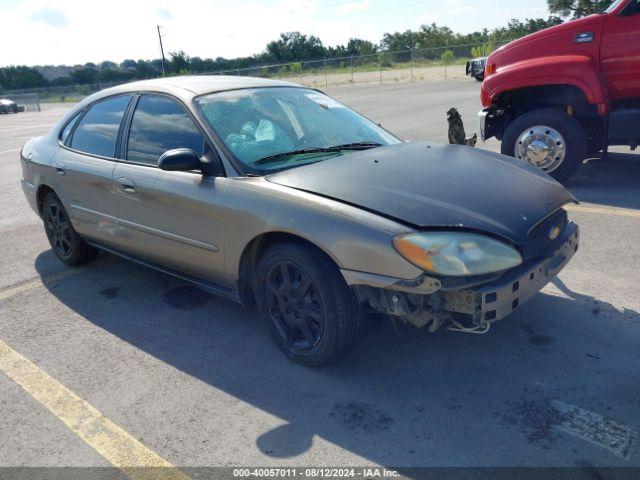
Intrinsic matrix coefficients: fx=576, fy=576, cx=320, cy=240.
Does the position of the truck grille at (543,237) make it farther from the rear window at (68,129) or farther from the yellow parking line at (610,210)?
the rear window at (68,129)

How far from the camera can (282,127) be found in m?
3.86

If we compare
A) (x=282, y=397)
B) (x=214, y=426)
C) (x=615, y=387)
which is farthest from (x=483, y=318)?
(x=214, y=426)

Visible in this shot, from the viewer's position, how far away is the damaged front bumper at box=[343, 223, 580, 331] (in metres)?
2.69

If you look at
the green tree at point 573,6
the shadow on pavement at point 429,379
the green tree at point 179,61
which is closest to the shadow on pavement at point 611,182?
the shadow on pavement at point 429,379

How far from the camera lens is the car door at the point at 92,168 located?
4.30 m

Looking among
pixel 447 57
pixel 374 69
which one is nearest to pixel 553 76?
pixel 447 57

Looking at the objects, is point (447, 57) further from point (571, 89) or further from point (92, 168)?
point (92, 168)

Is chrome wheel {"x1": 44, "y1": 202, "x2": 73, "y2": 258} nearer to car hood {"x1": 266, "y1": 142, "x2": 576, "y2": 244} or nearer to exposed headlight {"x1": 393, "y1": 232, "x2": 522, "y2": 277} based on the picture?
car hood {"x1": 266, "y1": 142, "x2": 576, "y2": 244}

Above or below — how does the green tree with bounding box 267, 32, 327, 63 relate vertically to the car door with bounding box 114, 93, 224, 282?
above

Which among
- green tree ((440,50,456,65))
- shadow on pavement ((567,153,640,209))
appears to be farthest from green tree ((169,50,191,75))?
shadow on pavement ((567,153,640,209))

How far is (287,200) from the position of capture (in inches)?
122

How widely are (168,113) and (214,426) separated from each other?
2153 mm

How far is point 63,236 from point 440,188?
3.51 metres

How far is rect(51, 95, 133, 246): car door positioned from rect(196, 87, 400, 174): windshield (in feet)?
3.14
